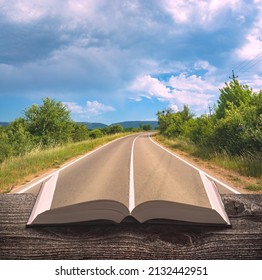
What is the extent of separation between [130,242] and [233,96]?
19292mm

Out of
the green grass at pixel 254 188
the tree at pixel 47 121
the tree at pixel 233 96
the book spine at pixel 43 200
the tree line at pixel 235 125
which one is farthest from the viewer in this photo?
the tree at pixel 47 121

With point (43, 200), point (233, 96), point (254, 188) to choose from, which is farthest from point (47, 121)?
point (43, 200)

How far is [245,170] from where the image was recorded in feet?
32.2

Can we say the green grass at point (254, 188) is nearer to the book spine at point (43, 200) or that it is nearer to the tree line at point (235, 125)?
the tree line at point (235, 125)

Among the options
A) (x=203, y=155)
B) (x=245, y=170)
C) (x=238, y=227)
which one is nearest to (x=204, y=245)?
(x=238, y=227)

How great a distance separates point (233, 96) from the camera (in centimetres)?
1839

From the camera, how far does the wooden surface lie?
83cm

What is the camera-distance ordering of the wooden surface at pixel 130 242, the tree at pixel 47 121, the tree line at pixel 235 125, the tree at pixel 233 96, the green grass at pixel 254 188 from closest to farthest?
the wooden surface at pixel 130 242 → the green grass at pixel 254 188 → the tree line at pixel 235 125 → the tree at pixel 233 96 → the tree at pixel 47 121

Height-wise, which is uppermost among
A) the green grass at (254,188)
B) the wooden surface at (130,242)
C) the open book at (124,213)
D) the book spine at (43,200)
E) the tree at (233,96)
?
the tree at (233,96)

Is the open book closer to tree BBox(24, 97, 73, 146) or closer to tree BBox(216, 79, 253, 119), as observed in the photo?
tree BBox(216, 79, 253, 119)

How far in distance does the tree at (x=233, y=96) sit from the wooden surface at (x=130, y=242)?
57.2 ft

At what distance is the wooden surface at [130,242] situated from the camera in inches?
32.6

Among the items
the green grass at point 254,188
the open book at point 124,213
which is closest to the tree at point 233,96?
the green grass at point 254,188
